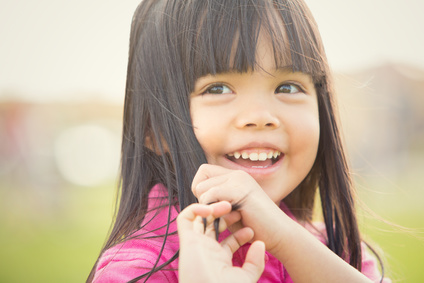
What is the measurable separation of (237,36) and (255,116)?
26 cm

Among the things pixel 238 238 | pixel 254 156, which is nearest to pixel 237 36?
pixel 254 156

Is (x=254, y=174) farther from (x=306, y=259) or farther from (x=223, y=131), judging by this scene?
(x=306, y=259)

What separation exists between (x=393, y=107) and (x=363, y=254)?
4915mm

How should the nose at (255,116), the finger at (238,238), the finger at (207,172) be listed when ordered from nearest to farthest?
the finger at (238,238) → the finger at (207,172) → the nose at (255,116)

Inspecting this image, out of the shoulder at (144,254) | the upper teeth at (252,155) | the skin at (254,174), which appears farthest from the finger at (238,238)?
the upper teeth at (252,155)

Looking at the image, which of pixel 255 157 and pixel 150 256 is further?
pixel 255 157

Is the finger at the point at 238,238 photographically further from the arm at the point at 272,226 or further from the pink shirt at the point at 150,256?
the pink shirt at the point at 150,256

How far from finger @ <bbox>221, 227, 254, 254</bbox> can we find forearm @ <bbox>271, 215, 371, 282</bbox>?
12cm

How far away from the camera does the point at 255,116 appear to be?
54.5 inches

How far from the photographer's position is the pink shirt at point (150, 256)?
1242 millimetres

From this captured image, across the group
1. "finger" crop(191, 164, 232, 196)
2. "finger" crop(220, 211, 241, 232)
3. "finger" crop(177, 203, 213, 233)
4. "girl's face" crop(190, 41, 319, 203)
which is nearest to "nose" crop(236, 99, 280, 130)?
"girl's face" crop(190, 41, 319, 203)

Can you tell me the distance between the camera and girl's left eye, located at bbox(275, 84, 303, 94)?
150 cm

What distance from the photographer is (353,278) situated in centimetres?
128

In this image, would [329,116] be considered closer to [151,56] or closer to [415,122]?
[151,56]
